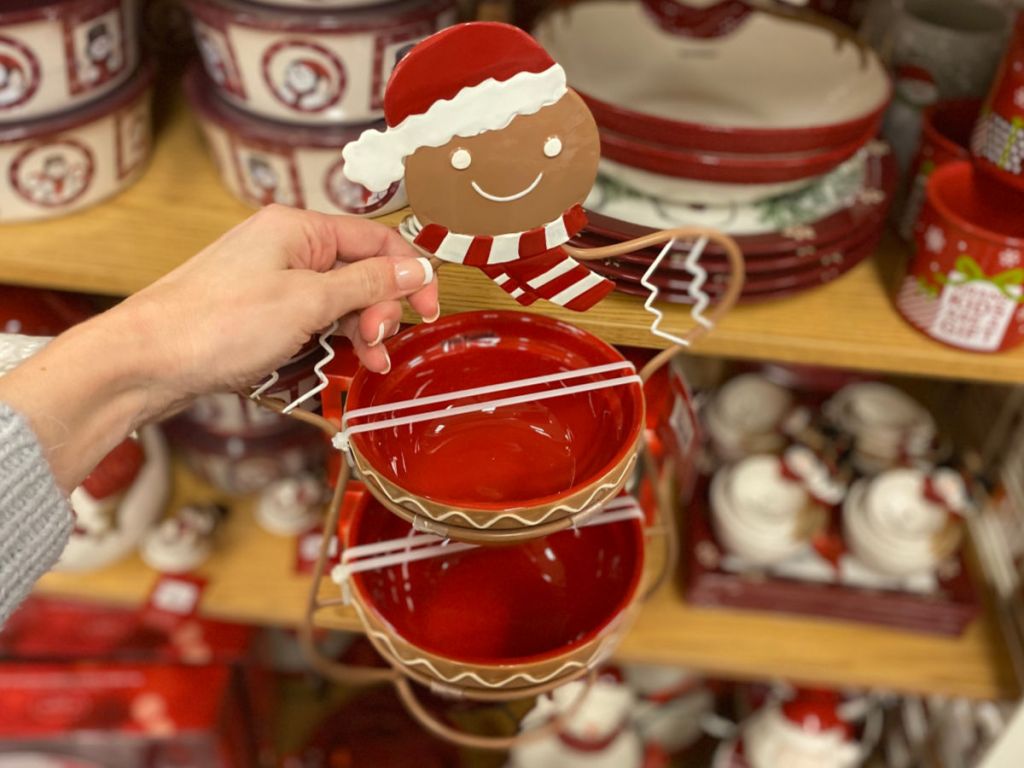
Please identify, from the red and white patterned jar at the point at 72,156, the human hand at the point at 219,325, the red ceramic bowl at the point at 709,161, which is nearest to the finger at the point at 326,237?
the human hand at the point at 219,325

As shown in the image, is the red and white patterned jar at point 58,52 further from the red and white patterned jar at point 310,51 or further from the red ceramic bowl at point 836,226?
the red ceramic bowl at point 836,226

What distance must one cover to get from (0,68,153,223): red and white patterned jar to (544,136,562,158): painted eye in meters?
0.49

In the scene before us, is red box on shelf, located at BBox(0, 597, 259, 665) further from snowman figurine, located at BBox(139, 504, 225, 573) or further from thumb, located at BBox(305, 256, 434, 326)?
thumb, located at BBox(305, 256, 434, 326)

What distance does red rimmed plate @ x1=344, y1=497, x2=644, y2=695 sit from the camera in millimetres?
522

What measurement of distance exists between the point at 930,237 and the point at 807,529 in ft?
1.20

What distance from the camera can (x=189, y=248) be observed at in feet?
2.06

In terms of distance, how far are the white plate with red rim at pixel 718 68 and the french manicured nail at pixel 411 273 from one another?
0.35 meters

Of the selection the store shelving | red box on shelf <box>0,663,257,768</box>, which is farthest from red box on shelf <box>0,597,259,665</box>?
the store shelving

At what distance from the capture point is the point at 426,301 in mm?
434

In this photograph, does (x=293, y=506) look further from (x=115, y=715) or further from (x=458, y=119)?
(x=458, y=119)

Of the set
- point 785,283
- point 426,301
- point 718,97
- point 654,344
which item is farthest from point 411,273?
point 718,97

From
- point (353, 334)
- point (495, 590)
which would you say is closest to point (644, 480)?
point (495, 590)

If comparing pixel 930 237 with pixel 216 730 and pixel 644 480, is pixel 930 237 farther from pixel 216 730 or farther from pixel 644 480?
pixel 216 730

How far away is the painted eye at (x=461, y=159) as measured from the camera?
14.5 inches
